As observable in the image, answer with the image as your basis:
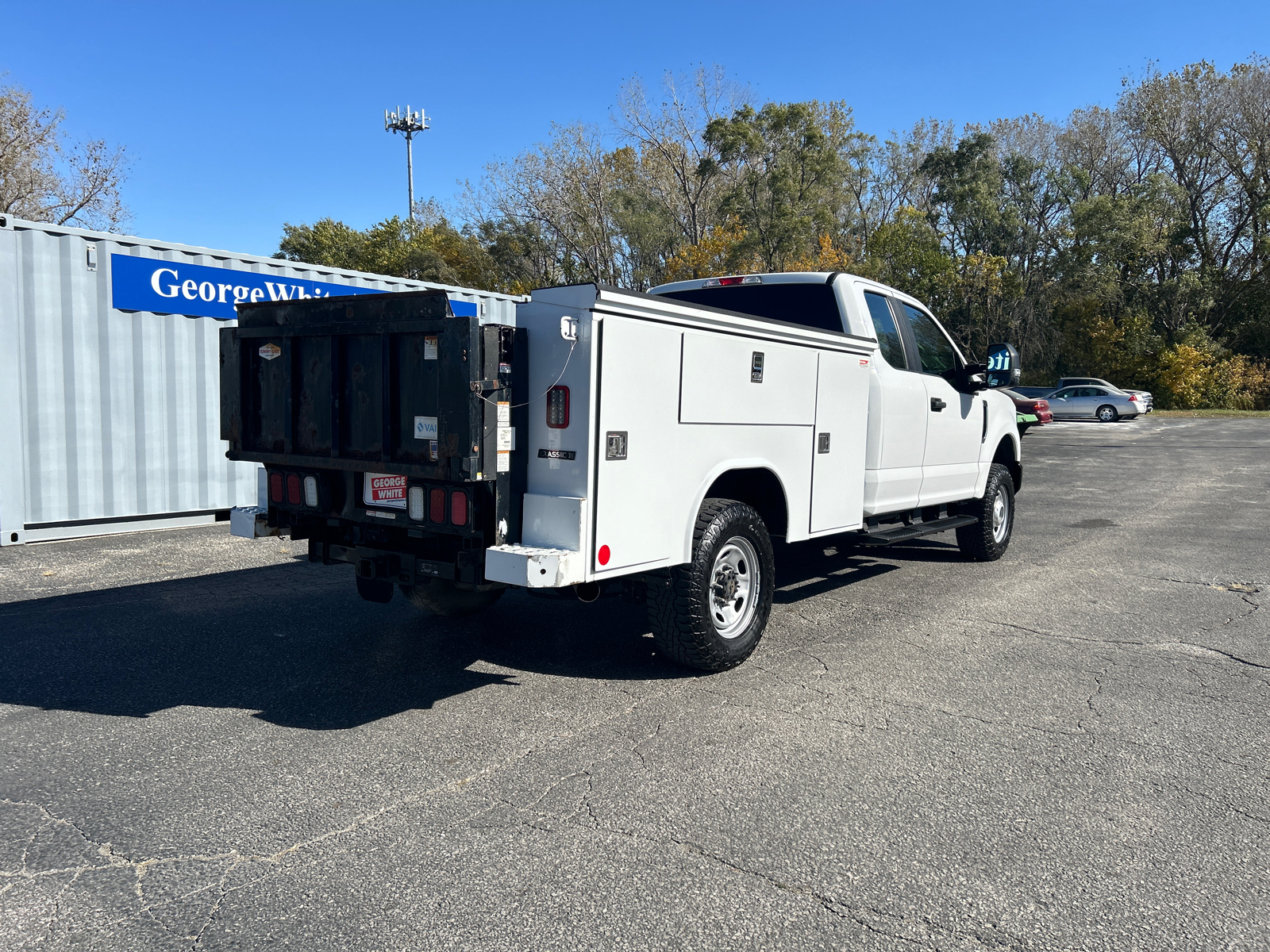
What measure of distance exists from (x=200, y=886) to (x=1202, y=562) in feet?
29.6

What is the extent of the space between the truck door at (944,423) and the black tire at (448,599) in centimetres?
363

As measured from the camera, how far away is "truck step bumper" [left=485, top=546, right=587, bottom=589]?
4.27 m

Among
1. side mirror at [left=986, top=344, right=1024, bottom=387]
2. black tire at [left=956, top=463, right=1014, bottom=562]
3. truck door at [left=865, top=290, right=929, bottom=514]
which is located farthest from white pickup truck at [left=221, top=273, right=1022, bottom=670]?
black tire at [left=956, top=463, right=1014, bottom=562]

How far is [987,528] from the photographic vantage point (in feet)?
28.7

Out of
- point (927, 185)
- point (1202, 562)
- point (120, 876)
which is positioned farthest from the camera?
point (927, 185)

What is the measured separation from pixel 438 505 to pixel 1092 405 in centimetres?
3858

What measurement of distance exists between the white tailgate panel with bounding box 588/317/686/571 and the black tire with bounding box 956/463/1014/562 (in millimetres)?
4747

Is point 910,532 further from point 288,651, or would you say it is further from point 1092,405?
point 1092,405

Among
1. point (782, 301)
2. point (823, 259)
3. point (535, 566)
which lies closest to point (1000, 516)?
point (782, 301)

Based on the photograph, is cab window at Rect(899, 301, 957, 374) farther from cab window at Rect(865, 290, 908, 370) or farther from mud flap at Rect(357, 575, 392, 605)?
mud flap at Rect(357, 575, 392, 605)

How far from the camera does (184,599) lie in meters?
7.08

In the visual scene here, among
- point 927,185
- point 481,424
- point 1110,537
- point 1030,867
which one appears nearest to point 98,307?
point 481,424

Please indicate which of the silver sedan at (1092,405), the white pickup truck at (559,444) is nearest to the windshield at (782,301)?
the white pickup truck at (559,444)

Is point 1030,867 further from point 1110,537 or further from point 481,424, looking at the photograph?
point 1110,537
